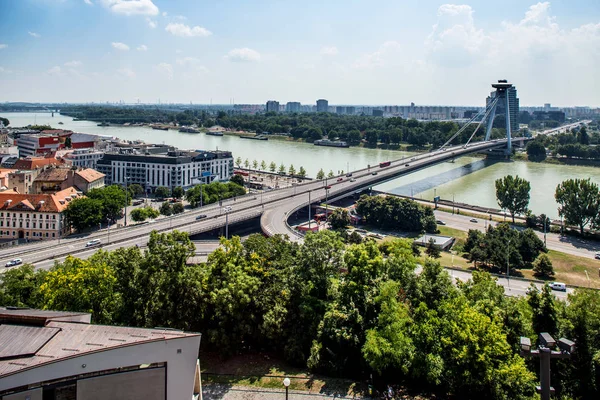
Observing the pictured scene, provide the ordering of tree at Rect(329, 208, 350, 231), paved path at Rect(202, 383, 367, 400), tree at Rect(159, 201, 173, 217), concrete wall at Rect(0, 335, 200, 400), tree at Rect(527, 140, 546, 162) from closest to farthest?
concrete wall at Rect(0, 335, 200, 400) < paved path at Rect(202, 383, 367, 400) < tree at Rect(329, 208, 350, 231) < tree at Rect(159, 201, 173, 217) < tree at Rect(527, 140, 546, 162)

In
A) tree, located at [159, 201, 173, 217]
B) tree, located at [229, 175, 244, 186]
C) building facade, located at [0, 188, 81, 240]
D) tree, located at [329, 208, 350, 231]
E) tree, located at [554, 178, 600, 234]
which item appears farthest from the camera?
tree, located at [229, 175, 244, 186]

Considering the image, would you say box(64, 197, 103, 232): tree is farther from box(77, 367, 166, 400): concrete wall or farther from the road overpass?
box(77, 367, 166, 400): concrete wall

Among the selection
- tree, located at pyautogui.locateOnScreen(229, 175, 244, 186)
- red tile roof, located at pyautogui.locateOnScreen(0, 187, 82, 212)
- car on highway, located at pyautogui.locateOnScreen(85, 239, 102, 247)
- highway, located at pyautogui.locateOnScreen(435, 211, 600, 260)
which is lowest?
highway, located at pyautogui.locateOnScreen(435, 211, 600, 260)

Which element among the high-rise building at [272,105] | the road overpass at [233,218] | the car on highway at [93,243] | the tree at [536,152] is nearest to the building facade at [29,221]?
the road overpass at [233,218]

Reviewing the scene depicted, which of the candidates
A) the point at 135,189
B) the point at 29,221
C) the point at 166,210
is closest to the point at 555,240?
the point at 166,210

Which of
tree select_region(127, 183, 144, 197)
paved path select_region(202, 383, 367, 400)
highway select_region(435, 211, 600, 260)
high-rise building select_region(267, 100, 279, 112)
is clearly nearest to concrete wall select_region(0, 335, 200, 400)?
paved path select_region(202, 383, 367, 400)

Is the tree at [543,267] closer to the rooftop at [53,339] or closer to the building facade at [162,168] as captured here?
the rooftop at [53,339]

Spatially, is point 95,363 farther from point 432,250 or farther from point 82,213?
point 82,213
